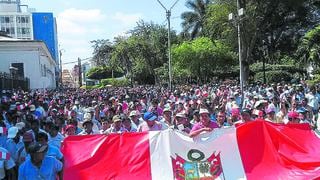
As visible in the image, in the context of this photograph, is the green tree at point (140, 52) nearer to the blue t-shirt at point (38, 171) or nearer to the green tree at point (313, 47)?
the green tree at point (313, 47)

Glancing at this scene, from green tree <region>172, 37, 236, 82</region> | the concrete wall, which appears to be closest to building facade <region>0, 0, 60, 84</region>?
the concrete wall

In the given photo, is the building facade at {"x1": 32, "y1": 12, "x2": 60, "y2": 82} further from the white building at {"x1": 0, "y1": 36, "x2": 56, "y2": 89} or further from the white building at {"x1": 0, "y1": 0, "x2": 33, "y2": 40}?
the white building at {"x1": 0, "y1": 36, "x2": 56, "y2": 89}

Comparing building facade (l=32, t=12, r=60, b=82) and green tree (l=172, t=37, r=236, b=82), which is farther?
building facade (l=32, t=12, r=60, b=82)

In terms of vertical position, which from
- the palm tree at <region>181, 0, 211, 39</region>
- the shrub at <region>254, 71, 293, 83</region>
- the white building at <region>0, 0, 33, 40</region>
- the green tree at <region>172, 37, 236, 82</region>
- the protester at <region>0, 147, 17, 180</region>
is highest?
the white building at <region>0, 0, 33, 40</region>

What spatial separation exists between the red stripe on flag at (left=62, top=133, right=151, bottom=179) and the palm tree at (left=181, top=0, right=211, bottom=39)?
69.2m

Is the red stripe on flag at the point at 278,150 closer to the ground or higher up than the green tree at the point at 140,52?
closer to the ground

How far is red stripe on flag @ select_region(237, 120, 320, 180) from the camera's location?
7.71 meters

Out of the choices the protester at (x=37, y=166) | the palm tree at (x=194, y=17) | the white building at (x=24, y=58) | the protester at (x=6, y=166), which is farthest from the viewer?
the palm tree at (x=194, y=17)

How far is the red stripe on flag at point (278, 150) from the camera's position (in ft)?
25.3

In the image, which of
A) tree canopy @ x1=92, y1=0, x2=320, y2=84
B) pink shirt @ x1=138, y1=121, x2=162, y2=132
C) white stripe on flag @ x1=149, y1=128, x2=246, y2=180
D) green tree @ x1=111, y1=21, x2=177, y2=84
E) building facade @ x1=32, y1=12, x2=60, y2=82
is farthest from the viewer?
building facade @ x1=32, y1=12, x2=60, y2=82

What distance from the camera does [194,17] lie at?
77.6 metres

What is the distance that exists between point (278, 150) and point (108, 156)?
8.52 feet

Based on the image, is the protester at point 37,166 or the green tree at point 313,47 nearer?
the protester at point 37,166

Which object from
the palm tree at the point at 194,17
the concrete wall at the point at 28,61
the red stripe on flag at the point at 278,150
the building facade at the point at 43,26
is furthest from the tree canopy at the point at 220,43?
the building facade at the point at 43,26
